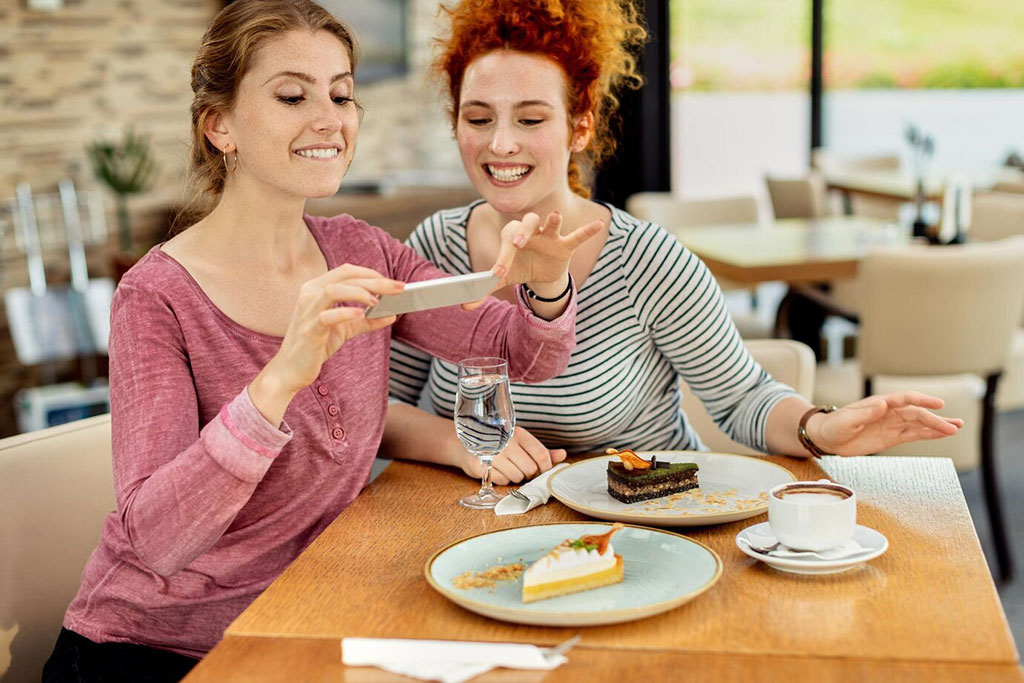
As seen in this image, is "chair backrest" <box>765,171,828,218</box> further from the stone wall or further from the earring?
the earring

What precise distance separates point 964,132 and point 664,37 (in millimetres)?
1902

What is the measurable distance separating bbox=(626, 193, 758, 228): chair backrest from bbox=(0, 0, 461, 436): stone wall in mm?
965

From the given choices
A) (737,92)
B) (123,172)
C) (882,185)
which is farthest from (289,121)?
(737,92)

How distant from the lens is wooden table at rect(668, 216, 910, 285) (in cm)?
348

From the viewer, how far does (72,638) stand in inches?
56.5

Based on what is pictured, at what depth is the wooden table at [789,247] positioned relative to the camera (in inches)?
137

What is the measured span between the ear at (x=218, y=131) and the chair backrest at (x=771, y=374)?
91 centimetres

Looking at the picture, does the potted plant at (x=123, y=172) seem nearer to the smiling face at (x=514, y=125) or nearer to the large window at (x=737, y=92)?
the smiling face at (x=514, y=125)

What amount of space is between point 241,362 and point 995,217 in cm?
327

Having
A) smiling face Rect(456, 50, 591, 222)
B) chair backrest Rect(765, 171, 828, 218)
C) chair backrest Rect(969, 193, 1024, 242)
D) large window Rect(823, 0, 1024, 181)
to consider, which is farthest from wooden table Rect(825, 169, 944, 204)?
smiling face Rect(456, 50, 591, 222)

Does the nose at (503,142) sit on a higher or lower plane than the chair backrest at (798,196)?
higher

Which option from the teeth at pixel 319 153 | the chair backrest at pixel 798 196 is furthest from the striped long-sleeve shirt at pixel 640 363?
the chair backrest at pixel 798 196

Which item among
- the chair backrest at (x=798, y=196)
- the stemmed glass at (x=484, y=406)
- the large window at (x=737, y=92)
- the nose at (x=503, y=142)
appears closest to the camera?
the stemmed glass at (x=484, y=406)

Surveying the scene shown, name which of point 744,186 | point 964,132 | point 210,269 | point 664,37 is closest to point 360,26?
point 664,37
